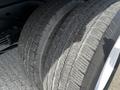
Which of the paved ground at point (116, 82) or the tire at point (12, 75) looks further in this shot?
→ the tire at point (12, 75)

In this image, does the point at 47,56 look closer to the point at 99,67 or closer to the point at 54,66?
the point at 54,66

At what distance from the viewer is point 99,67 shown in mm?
1358

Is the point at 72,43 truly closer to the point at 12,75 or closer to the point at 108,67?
the point at 108,67

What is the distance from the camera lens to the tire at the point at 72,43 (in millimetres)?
1338

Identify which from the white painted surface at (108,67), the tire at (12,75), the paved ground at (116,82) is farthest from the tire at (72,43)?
the tire at (12,75)

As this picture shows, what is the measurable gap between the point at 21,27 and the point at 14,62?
1.64ft

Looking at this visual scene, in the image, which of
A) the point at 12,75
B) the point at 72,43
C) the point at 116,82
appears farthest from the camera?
the point at 12,75

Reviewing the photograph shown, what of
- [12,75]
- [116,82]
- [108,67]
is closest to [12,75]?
[12,75]

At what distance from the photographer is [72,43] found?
137cm

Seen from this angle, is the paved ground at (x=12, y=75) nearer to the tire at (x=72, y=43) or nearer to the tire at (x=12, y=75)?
the tire at (x=12, y=75)

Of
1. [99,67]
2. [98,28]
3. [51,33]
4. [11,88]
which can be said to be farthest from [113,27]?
[11,88]

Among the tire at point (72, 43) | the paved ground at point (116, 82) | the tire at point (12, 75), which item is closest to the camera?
the tire at point (72, 43)

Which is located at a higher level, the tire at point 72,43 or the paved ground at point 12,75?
the tire at point 72,43

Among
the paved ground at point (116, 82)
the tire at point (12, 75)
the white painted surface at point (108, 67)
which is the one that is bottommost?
the tire at point (12, 75)
